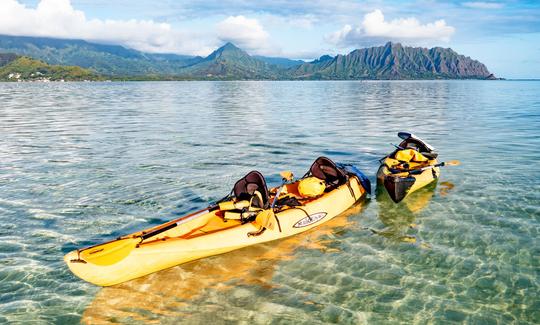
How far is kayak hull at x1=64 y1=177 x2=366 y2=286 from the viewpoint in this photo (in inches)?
403

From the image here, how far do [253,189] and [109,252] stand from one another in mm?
5164

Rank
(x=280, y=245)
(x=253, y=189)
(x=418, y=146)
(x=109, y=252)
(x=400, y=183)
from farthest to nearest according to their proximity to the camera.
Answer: (x=418, y=146) → (x=400, y=183) → (x=253, y=189) → (x=280, y=245) → (x=109, y=252)

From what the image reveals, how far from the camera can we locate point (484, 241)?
515 inches

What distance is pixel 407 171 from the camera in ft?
60.2

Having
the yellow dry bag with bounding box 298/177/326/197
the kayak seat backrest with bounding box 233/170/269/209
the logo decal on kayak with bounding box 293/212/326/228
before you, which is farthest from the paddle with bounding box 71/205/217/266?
the yellow dry bag with bounding box 298/177/326/197

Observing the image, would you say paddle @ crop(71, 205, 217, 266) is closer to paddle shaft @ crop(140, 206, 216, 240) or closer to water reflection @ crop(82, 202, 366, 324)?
paddle shaft @ crop(140, 206, 216, 240)

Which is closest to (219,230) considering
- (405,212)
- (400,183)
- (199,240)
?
(199,240)

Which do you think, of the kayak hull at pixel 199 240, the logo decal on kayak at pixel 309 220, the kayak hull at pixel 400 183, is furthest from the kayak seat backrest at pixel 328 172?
the logo decal on kayak at pixel 309 220

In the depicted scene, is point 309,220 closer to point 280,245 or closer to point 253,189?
point 280,245

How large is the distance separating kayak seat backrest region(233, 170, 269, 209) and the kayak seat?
3917 millimetres

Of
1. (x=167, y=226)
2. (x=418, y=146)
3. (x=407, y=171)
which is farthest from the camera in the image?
(x=418, y=146)

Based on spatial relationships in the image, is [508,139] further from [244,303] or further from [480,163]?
[244,303]

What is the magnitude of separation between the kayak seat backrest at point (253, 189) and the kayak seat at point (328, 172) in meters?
3.92

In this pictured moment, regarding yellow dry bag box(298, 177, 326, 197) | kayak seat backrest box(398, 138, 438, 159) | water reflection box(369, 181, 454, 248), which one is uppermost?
kayak seat backrest box(398, 138, 438, 159)
